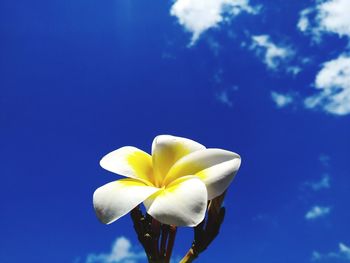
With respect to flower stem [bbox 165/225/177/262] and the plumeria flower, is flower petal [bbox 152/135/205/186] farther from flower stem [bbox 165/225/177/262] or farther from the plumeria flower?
flower stem [bbox 165/225/177/262]

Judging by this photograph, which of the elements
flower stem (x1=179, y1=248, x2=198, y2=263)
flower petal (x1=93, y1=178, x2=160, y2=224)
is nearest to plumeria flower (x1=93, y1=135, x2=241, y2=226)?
flower petal (x1=93, y1=178, x2=160, y2=224)

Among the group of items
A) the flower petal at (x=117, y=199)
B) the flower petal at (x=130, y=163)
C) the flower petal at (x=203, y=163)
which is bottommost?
the flower petal at (x=117, y=199)

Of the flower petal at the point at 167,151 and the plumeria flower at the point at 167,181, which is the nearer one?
the plumeria flower at the point at 167,181

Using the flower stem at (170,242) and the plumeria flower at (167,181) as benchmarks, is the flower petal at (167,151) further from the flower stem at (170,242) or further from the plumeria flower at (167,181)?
the flower stem at (170,242)

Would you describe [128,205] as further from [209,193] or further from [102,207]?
[209,193]

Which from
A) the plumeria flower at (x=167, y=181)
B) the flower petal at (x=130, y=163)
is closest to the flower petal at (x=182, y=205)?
Result: the plumeria flower at (x=167, y=181)

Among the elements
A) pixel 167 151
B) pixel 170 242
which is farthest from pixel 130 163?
pixel 170 242

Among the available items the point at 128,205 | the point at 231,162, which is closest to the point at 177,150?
the point at 231,162
